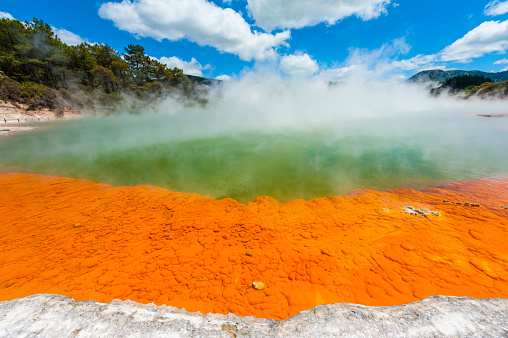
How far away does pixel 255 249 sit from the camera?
13.4 ft

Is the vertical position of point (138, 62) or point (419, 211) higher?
Result: point (138, 62)

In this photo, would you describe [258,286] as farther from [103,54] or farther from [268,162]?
[103,54]

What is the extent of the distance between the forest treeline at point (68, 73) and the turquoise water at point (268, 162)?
20.8 metres

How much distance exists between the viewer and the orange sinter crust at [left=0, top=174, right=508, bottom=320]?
3.07 metres

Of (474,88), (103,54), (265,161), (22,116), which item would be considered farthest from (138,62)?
(474,88)

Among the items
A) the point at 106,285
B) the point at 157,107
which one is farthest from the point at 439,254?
the point at 157,107

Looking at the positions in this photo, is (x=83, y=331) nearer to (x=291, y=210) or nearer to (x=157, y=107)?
(x=291, y=210)

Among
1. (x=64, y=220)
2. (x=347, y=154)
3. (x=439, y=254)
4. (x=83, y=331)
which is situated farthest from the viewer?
(x=347, y=154)

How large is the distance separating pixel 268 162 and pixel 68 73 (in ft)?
165

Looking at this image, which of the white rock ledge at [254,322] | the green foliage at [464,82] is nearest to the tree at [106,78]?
the white rock ledge at [254,322]

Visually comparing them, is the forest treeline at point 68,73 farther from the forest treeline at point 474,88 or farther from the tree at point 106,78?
the forest treeline at point 474,88

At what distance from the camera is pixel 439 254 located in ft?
12.2

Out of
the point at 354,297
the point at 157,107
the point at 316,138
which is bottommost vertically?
the point at 354,297

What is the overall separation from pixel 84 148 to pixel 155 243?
13.4 metres
